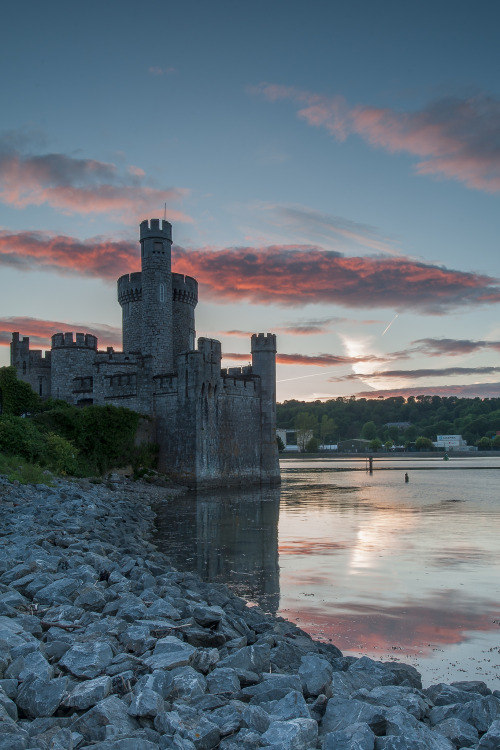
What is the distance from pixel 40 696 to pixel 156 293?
3497cm

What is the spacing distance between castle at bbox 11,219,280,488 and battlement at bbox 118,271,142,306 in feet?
0.22

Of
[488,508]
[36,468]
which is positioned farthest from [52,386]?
[488,508]

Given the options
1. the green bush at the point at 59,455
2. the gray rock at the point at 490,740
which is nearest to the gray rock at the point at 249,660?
the gray rock at the point at 490,740

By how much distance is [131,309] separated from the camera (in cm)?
4116

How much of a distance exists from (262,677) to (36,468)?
65.1 feet

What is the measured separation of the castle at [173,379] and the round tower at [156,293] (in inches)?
2.4

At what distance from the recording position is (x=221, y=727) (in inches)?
172

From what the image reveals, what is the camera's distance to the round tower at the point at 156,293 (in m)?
38.4

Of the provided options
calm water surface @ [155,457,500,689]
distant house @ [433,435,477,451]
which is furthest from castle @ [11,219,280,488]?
distant house @ [433,435,477,451]

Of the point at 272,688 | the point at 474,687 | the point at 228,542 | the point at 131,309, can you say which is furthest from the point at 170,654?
the point at 131,309

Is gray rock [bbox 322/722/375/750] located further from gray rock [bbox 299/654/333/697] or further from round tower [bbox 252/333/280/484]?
round tower [bbox 252/333/280/484]

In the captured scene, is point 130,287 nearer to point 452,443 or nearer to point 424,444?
point 424,444

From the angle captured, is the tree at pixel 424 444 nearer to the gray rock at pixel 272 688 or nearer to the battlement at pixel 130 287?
the battlement at pixel 130 287

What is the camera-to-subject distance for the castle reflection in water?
11.8 m
